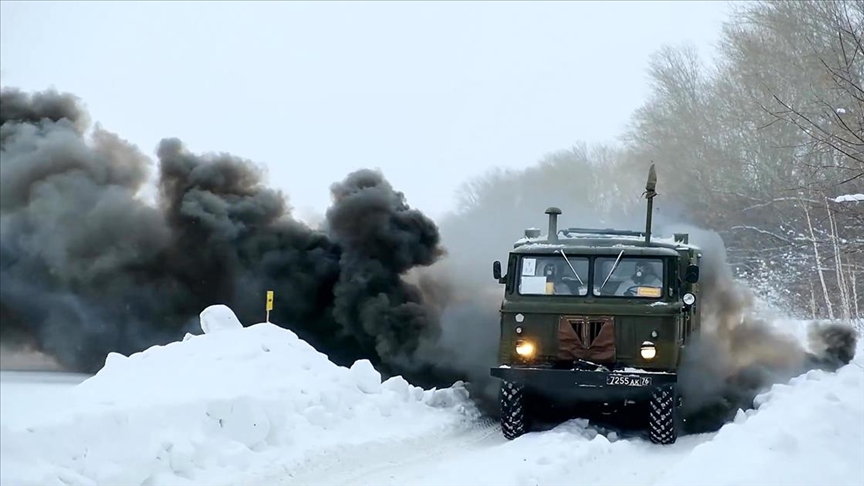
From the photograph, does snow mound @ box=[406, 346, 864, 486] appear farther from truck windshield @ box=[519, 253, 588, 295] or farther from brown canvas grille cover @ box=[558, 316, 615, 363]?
truck windshield @ box=[519, 253, 588, 295]

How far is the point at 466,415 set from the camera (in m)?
14.9

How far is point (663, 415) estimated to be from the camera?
42.3 feet

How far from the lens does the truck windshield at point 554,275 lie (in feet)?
44.6

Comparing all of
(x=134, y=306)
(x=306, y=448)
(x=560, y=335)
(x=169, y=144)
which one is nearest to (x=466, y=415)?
(x=560, y=335)

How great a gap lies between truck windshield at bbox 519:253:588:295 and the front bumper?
3.53 ft

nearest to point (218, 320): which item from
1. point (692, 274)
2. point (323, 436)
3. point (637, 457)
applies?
point (323, 436)

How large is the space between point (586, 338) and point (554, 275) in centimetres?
92

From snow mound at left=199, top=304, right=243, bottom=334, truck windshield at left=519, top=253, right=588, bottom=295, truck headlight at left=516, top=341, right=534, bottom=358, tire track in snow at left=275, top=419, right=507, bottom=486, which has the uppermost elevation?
truck windshield at left=519, top=253, right=588, bottom=295

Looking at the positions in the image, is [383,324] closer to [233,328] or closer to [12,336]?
[233,328]

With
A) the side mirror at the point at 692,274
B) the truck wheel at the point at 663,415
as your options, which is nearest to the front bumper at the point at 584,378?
the truck wheel at the point at 663,415

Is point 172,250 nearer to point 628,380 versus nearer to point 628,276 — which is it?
point 628,276

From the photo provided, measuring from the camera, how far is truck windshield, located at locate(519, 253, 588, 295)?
13586mm

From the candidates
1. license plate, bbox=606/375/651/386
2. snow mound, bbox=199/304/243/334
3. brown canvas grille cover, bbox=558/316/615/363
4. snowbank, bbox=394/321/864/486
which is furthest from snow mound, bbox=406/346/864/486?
snow mound, bbox=199/304/243/334

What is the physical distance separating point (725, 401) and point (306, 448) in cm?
630
